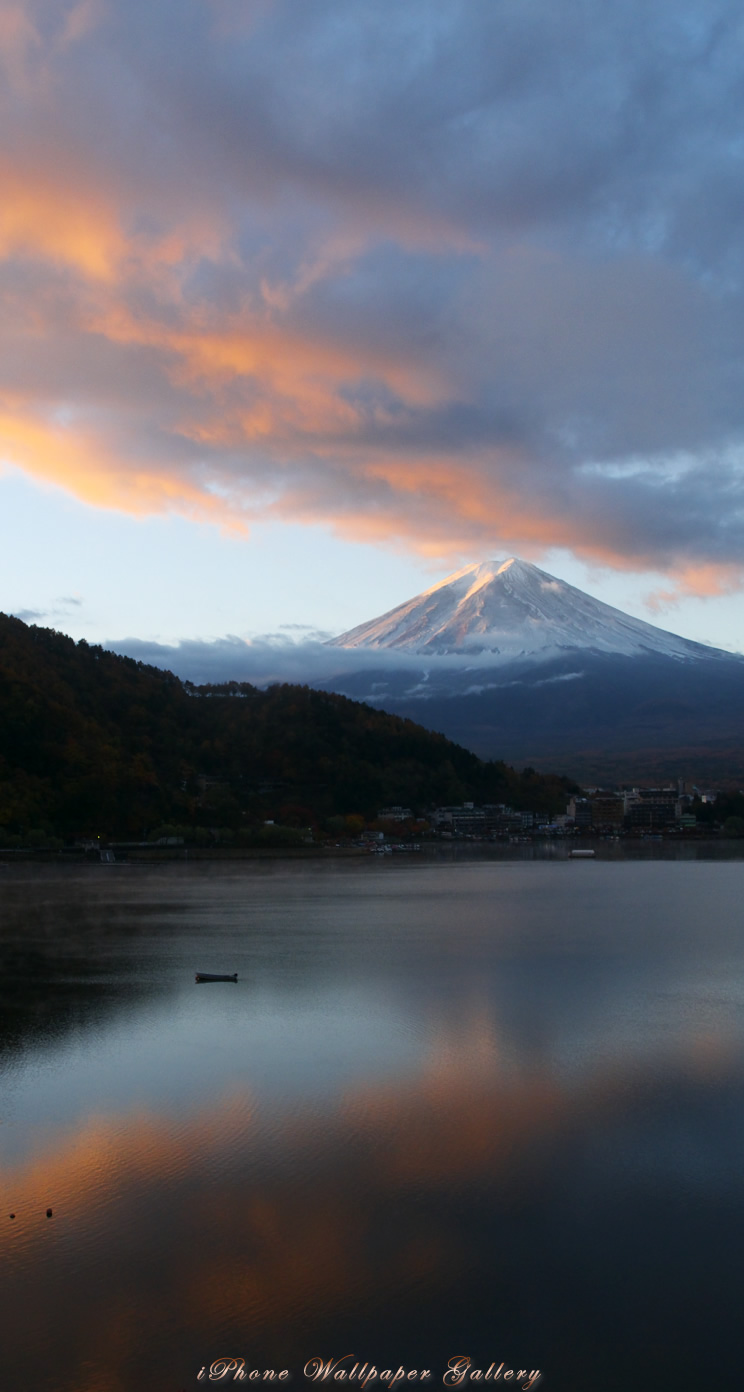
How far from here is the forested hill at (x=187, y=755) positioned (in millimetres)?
50094

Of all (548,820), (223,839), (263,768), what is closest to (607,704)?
(548,820)

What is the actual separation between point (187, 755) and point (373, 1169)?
57.7 meters

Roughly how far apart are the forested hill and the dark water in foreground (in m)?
35.1

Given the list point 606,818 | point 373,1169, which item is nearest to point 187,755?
point 606,818

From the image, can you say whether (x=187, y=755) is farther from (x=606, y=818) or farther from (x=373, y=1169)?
(x=373, y=1169)

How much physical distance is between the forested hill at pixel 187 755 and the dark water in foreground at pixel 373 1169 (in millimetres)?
35093

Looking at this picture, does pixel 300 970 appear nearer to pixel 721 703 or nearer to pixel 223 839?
pixel 223 839

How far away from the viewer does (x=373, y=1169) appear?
7.40 m

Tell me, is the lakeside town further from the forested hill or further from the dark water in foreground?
the dark water in foreground

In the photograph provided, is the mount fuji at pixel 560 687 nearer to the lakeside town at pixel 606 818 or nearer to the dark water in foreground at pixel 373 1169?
the lakeside town at pixel 606 818

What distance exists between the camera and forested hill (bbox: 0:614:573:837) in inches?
1972

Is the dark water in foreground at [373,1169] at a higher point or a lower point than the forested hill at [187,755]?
lower

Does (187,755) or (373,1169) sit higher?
(187,755)

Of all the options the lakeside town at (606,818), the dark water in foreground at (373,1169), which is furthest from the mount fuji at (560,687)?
the dark water in foreground at (373,1169)
